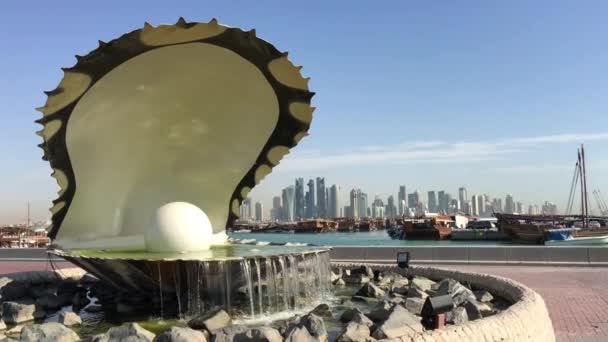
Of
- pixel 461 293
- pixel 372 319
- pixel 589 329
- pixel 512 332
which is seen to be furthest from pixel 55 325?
pixel 589 329

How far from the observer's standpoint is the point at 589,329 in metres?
8.86

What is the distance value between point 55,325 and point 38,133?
16.3 ft

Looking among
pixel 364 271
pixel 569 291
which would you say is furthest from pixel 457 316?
pixel 364 271

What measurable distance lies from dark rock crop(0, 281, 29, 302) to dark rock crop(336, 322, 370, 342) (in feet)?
27.5

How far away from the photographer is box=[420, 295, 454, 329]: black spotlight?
7113 mm

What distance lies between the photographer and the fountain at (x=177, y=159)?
401 inches

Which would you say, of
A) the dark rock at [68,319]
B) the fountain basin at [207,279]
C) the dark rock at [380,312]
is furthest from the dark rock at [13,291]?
the dark rock at [380,312]

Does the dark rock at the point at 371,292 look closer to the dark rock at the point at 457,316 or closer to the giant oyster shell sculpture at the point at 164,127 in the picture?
the dark rock at the point at 457,316

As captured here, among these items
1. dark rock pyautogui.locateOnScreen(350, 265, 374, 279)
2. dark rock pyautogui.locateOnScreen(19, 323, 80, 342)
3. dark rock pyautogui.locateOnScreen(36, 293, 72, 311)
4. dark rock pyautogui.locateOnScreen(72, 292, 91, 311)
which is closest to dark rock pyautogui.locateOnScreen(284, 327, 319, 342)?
dark rock pyautogui.locateOnScreen(19, 323, 80, 342)

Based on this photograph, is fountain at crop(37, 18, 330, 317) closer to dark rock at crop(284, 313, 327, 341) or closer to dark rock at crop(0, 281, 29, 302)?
dark rock at crop(0, 281, 29, 302)

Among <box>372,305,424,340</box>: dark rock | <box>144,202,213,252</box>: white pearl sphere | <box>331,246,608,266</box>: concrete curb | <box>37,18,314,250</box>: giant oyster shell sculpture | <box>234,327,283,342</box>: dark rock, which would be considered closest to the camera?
<box>234,327,283,342</box>: dark rock

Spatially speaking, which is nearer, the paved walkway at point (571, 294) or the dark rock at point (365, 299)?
the paved walkway at point (571, 294)

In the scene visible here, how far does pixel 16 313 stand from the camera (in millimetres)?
10039

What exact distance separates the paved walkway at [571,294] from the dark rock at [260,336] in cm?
448
